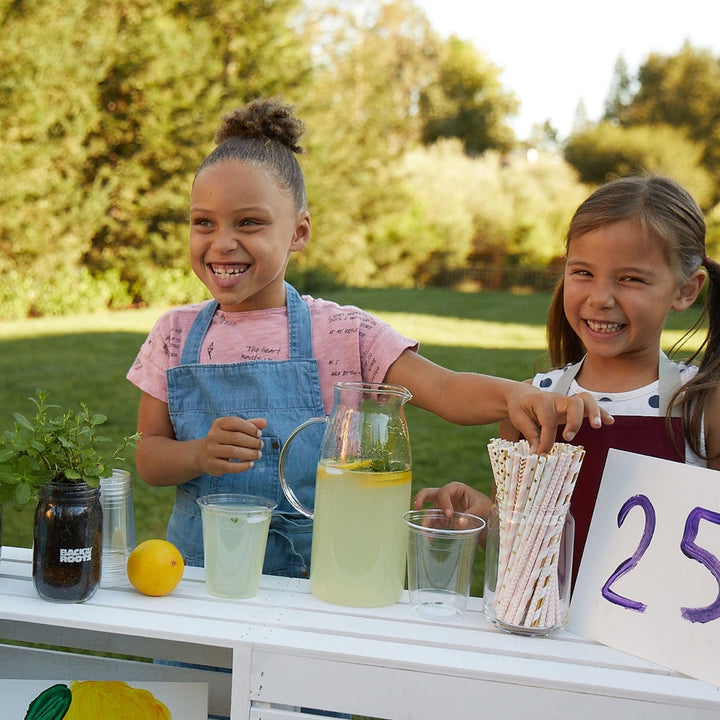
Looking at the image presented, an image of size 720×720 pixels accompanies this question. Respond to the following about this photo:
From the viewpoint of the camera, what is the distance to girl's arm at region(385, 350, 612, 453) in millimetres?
1269

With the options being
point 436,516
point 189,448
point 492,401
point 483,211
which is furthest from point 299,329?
point 483,211

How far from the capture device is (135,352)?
7.96 m

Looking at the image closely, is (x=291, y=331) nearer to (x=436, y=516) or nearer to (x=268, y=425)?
(x=268, y=425)

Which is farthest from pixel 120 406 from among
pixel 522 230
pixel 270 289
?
pixel 522 230

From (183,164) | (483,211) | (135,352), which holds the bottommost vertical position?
(135,352)

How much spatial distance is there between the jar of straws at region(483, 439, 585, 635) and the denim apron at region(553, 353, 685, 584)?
0.56ft

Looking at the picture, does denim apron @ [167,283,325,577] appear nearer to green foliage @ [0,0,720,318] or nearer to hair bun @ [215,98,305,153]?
hair bun @ [215,98,305,153]

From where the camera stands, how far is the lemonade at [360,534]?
126 centimetres

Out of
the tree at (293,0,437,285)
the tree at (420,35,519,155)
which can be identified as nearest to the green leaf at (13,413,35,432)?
the tree at (293,0,437,285)

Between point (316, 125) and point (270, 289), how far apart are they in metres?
13.6

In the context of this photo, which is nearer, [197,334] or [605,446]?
[605,446]

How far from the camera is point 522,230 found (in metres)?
21.3

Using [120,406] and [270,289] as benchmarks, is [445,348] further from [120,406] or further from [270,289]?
[270,289]

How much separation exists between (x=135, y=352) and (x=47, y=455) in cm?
689
